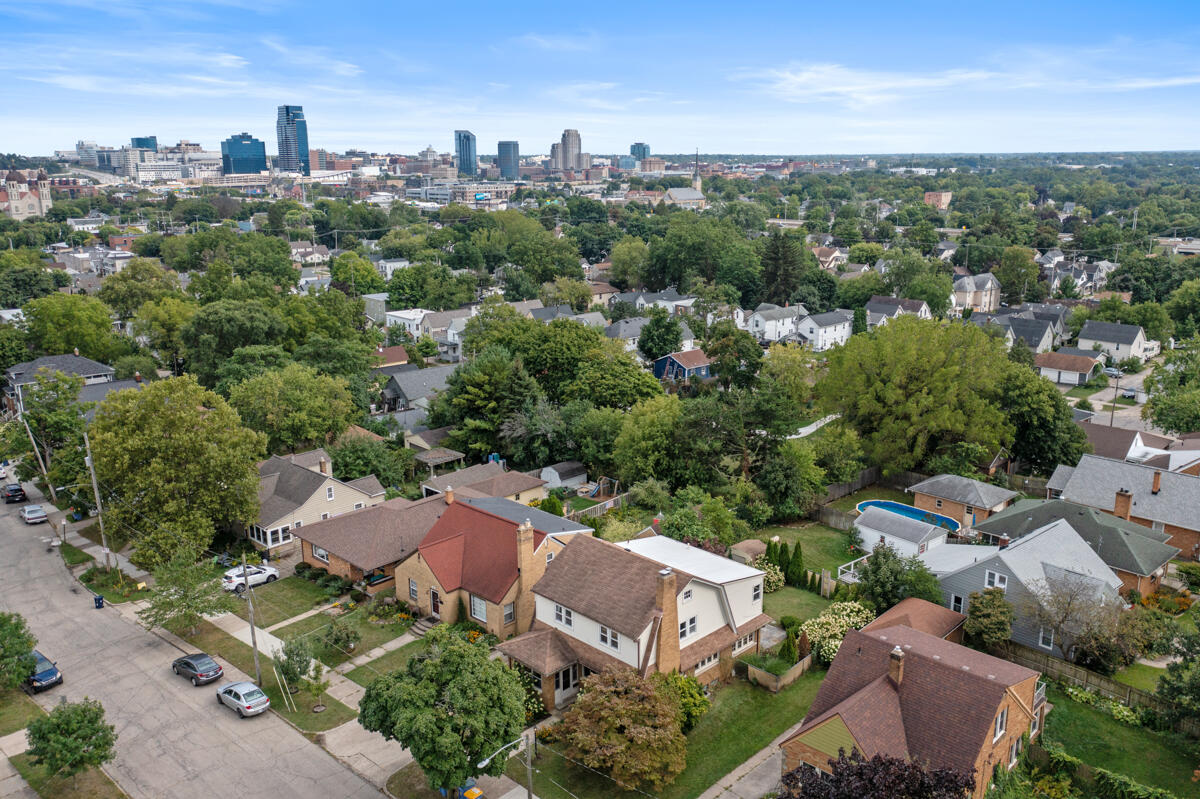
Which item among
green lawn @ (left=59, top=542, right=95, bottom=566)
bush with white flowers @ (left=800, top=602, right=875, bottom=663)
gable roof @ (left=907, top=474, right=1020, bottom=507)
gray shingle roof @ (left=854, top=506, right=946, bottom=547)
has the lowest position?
green lawn @ (left=59, top=542, right=95, bottom=566)

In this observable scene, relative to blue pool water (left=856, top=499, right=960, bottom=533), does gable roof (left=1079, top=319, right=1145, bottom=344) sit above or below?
above

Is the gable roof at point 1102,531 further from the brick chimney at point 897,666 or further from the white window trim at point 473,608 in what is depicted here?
the white window trim at point 473,608

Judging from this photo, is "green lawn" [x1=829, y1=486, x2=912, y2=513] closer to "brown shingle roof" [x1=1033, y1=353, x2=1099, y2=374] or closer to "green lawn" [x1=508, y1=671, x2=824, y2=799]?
"green lawn" [x1=508, y1=671, x2=824, y2=799]

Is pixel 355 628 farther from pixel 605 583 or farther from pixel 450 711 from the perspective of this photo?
pixel 450 711

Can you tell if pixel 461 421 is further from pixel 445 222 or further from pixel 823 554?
pixel 445 222

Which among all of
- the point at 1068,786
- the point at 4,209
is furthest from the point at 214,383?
the point at 4,209

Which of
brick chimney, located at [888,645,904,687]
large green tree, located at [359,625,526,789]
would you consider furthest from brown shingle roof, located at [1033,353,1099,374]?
large green tree, located at [359,625,526,789]

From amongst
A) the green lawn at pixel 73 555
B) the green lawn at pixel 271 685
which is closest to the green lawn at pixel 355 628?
the green lawn at pixel 271 685
